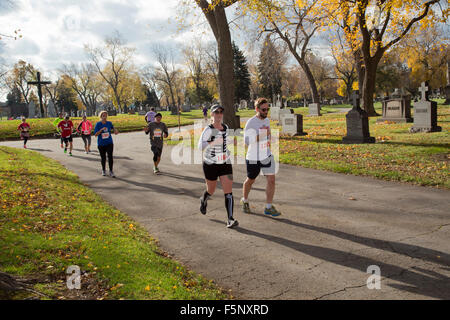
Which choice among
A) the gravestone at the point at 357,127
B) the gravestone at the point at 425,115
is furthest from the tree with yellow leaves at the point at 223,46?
the gravestone at the point at 425,115

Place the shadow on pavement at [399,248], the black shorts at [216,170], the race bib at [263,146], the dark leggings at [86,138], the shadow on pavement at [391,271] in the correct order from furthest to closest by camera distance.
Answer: the dark leggings at [86,138] < the race bib at [263,146] < the black shorts at [216,170] < the shadow on pavement at [399,248] < the shadow on pavement at [391,271]

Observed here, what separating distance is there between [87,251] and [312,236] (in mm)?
3420

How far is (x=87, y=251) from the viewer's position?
15.6 feet

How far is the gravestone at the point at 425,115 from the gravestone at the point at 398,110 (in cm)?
556

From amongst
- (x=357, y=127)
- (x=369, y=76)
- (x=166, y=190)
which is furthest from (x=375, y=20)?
(x=166, y=190)

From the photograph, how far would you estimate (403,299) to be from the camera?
11.6 feet

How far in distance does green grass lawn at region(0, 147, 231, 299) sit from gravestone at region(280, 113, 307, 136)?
43.8ft

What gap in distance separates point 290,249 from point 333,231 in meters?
1.06

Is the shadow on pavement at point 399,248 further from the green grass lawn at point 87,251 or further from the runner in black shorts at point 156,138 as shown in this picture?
the runner in black shorts at point 156,138

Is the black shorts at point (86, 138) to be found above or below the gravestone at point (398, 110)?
below

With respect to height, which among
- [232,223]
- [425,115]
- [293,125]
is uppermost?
[425,115]

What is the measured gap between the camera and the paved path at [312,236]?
13.0 feet

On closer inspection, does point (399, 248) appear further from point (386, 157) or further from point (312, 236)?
point (386, 157)
